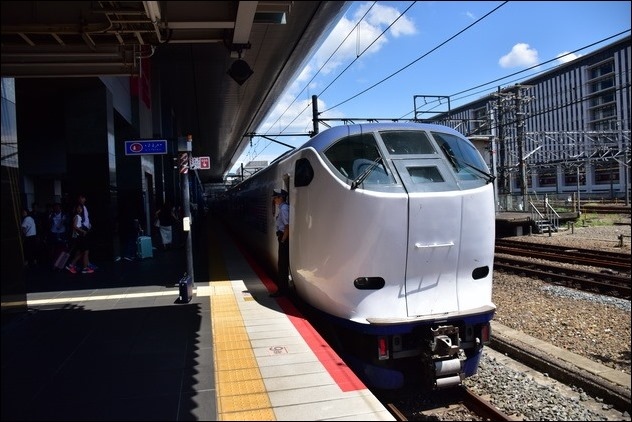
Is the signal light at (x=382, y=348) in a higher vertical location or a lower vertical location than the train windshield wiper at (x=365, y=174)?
lower

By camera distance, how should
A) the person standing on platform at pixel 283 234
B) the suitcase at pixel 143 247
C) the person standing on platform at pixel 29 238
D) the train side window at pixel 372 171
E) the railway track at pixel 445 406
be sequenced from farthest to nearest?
1. the suitcase at pixel 143 247
2. the person standing on platform at pixel 29 238
3. the person standing on platform at pixel 283 234
4. the train side window at pixel 372 171
5. the railway track at pixel 445 406

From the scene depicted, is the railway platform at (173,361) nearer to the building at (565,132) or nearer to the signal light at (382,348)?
the signal light at (382,348)

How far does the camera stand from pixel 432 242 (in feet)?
17.3

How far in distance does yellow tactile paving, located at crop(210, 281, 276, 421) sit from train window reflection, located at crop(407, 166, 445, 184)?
257cm

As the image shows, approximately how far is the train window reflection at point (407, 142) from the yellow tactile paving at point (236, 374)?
2769 millimetres

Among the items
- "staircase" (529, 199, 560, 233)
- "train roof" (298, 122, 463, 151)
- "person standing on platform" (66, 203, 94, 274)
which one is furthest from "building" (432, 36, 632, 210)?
"train roof" (298, 122, 463, 151)

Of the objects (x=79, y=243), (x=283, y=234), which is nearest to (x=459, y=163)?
(x=283, y=234)

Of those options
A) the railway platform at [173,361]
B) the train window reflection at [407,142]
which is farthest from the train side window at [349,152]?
the railway platform at [173,361]

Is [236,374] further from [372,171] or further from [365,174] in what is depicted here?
[372,171]

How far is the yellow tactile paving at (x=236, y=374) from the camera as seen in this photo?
382cm

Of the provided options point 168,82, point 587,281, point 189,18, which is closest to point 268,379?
point 189,18

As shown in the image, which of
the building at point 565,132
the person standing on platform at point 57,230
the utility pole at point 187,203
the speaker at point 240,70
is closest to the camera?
the speaker at point 240,70

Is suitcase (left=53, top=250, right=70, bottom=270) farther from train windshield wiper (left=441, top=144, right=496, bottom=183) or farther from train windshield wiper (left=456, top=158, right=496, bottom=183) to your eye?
train windshield wiper (left=456, top=158, right=496, bottom=183)

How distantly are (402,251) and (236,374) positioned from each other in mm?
2073
